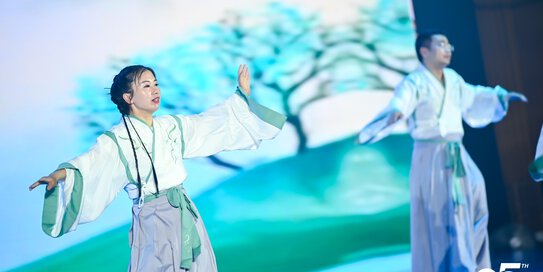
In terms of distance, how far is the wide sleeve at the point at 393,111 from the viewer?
436cm

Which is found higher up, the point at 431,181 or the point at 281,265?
the point at 431,181

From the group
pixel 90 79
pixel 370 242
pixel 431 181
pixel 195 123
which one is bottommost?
pixel 370 242

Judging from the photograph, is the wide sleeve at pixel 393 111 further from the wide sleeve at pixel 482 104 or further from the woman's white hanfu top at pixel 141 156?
the woman's white hanfu top at pixel 141 156

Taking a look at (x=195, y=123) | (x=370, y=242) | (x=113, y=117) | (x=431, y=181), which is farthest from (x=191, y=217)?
(x=370, y=242)

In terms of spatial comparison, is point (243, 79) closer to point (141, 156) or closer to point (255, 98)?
point (141, 156)

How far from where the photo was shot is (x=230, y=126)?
3.94 m

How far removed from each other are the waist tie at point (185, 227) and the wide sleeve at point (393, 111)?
1.22m

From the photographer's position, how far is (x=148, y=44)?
468 cm

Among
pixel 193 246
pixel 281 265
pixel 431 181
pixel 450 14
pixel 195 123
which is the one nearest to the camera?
pixel 193 246

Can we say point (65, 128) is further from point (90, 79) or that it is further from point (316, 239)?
point (316, 239)

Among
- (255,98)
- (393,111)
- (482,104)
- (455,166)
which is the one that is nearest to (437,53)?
(482,104)

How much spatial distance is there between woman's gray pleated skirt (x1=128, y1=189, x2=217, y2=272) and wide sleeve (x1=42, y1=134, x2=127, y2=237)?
0.16 m

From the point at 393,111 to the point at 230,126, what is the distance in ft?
3.15

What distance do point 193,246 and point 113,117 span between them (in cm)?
133
